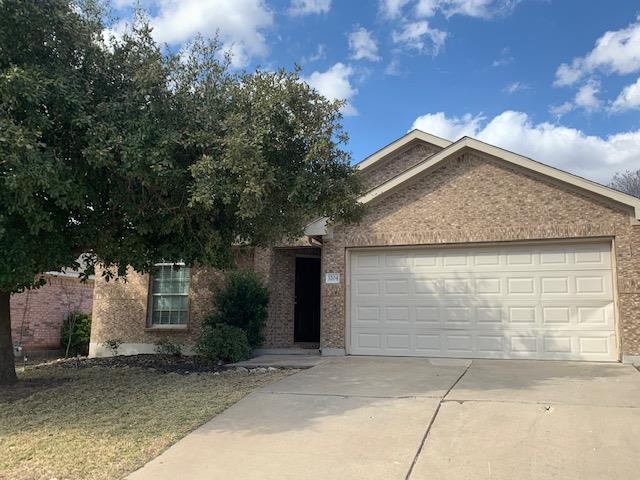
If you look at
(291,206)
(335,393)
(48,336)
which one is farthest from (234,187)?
(48,336)

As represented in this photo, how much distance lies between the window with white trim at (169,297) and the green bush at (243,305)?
1.77m

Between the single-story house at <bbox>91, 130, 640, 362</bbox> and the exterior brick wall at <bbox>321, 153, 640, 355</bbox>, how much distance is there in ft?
0.07

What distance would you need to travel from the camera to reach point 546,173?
11461mm

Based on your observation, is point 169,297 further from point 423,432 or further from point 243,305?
point 423,432

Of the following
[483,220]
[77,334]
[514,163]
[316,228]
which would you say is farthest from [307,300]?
[77,334]

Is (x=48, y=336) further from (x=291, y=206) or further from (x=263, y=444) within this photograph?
(x=263, y=444)

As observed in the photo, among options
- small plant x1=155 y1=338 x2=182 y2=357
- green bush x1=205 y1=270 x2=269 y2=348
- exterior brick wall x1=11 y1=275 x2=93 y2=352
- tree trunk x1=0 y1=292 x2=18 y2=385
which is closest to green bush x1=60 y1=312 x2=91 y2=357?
exterior brick wall x1=11 y1=275 x2=93 y2=352

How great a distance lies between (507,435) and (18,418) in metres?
6.39

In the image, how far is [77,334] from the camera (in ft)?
61.0

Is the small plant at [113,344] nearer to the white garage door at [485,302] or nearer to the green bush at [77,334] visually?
the green bush at [77,334]

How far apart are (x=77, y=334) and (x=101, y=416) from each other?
476 inches

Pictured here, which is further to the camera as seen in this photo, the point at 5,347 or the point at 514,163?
the point at 514,163

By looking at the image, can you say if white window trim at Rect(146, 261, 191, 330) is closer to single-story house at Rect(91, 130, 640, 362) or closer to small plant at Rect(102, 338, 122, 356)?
small plant at Rect(102, 338, 122, 356)

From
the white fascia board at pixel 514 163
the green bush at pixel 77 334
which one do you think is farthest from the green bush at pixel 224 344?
the green bush at pixel 77 334
